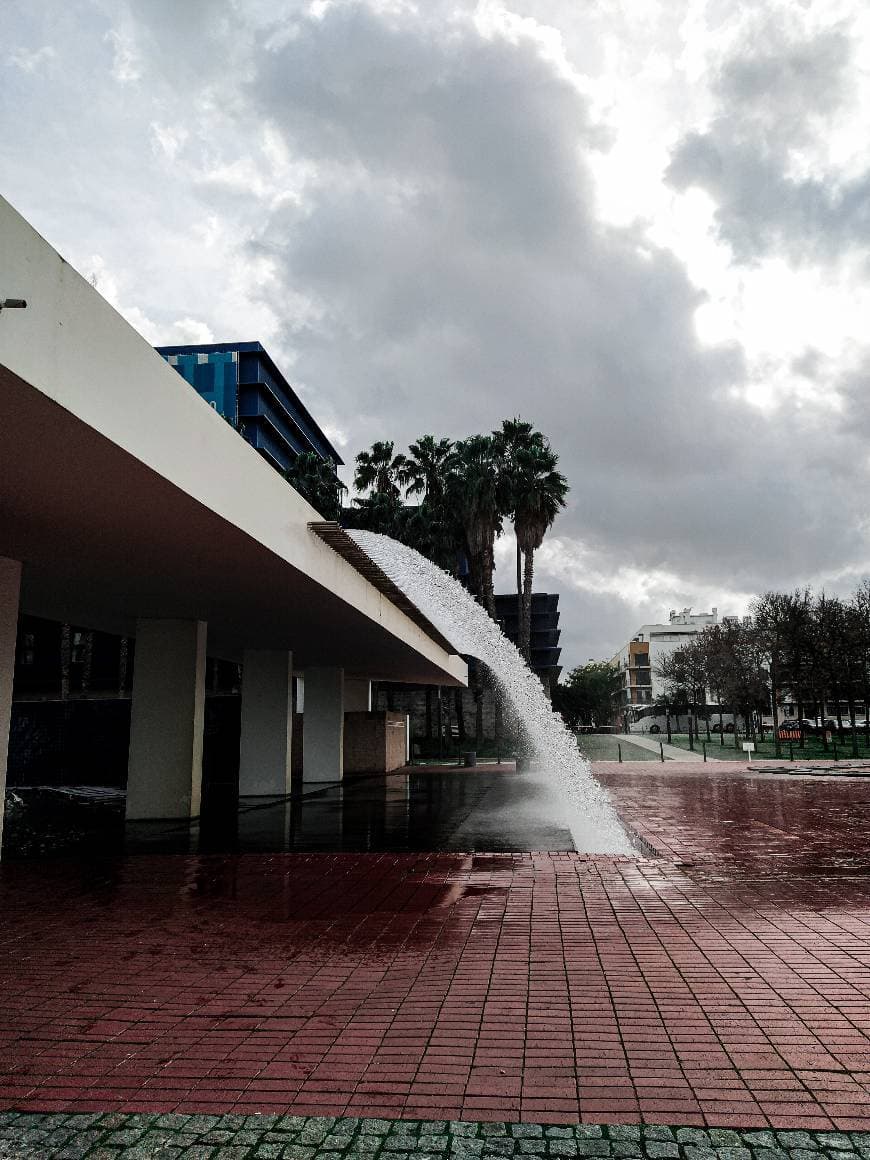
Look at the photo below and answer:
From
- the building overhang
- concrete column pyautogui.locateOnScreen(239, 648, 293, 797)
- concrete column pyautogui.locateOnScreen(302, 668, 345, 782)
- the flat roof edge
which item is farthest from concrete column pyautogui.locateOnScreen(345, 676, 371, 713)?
the building overhang

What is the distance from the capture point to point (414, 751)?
128 feet

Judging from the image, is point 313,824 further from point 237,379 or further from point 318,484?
point 237,379

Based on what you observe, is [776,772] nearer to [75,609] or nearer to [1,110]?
[75,609]

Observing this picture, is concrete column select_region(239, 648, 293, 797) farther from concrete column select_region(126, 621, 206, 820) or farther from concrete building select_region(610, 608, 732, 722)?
concrete building select_region(610, 608, 732, 722)

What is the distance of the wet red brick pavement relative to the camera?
3.31 meters

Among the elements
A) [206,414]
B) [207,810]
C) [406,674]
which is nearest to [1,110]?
[206,414]

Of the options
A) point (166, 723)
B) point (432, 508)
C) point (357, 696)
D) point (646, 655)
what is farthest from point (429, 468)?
point (646, 655)

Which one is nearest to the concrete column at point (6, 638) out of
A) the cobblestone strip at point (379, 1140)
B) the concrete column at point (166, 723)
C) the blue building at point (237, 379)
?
the concrete column at point (166, 723)

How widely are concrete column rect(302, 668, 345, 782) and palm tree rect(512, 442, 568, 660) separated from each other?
17.7m

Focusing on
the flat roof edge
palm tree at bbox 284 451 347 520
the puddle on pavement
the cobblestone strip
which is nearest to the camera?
the cobblestone strip

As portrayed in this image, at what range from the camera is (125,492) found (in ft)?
20.9

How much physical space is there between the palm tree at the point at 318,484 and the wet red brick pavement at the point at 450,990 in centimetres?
3421

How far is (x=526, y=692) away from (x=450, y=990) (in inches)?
712

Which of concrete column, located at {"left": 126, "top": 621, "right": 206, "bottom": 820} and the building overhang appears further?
concrete column, located at {"left": 126, "top": 621, "right": 206, "bottom": 820}
